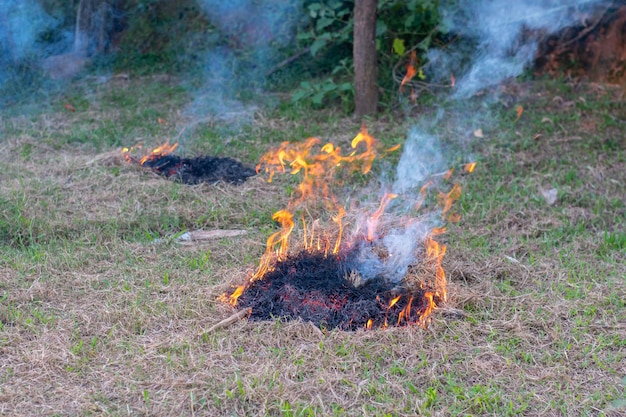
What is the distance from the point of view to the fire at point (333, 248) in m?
4.34

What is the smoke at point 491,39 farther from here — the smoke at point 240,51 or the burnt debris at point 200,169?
the smoke at point 240,51

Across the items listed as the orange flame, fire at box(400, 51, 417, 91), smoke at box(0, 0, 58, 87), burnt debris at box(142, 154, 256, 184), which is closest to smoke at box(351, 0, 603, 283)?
fire at box(400, 51, 417, 91)

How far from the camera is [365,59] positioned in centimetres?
793

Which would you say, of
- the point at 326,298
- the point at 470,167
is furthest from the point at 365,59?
the point at 326,298

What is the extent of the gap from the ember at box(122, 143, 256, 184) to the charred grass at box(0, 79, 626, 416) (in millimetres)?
161

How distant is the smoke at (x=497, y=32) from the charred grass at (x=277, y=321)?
0.86 m

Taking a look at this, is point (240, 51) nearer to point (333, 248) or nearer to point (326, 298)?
point (333, 248)

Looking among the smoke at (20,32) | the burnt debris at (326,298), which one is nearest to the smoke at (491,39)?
the burnt debris at (326,298)

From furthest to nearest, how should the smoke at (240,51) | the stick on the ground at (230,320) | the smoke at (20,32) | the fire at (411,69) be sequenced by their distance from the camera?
1. the smoke at (20,32)
2. the smoke at (240,51)
3. the fire at (411,69)
4. the stick on the ground at (230,320)

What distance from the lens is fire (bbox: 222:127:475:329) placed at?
434 centimetres

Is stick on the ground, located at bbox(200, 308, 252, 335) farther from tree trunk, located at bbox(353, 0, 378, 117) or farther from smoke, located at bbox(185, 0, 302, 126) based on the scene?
smoke, located at bbox(185, 0, 302, 126)

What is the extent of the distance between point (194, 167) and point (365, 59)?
2300mm

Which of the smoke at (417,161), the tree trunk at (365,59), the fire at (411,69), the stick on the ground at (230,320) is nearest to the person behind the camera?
the stick on the ground at (230,320)

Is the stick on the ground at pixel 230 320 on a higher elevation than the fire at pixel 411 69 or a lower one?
higher
